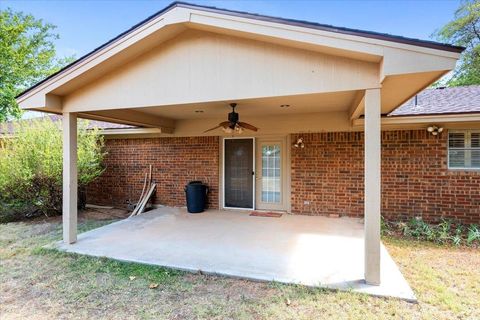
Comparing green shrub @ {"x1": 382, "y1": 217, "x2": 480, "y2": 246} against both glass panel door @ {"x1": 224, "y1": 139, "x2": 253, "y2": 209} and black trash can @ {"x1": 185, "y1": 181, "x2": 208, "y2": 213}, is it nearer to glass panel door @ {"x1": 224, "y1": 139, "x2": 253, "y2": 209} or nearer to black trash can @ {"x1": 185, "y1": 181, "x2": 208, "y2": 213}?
glass panel door @ {"x1": 224, "y1": 139, "x2": 253, "y2": 209}

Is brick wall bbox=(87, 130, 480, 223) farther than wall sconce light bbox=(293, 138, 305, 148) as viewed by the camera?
No

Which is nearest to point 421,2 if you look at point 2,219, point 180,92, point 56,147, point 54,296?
point 180,92

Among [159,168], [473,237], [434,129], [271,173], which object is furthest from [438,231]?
[159,168]

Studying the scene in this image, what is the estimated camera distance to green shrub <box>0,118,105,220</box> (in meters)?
7.23

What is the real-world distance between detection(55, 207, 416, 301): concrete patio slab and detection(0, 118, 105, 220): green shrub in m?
2.37

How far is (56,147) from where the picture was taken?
24.4ft

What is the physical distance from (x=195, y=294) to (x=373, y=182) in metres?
2.71

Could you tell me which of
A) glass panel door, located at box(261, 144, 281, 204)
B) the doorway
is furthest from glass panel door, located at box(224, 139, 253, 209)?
glass panel door, located at box(261, 144, 281, 204)

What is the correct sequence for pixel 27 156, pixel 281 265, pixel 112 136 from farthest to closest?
pixel 112 136
pixel 27 156
pixel 281 265

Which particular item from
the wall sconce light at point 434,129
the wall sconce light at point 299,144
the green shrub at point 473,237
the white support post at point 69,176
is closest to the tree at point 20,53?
the white support post at point 69,176

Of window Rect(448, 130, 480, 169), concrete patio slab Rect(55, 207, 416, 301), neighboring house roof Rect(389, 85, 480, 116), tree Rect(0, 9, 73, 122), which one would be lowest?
concrete patio slab Rect(55, 207, 416, 301)

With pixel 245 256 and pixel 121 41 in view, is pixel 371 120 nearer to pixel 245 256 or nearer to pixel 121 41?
pixel 245 256

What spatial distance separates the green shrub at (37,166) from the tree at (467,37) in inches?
779

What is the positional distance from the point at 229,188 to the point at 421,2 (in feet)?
46.6
